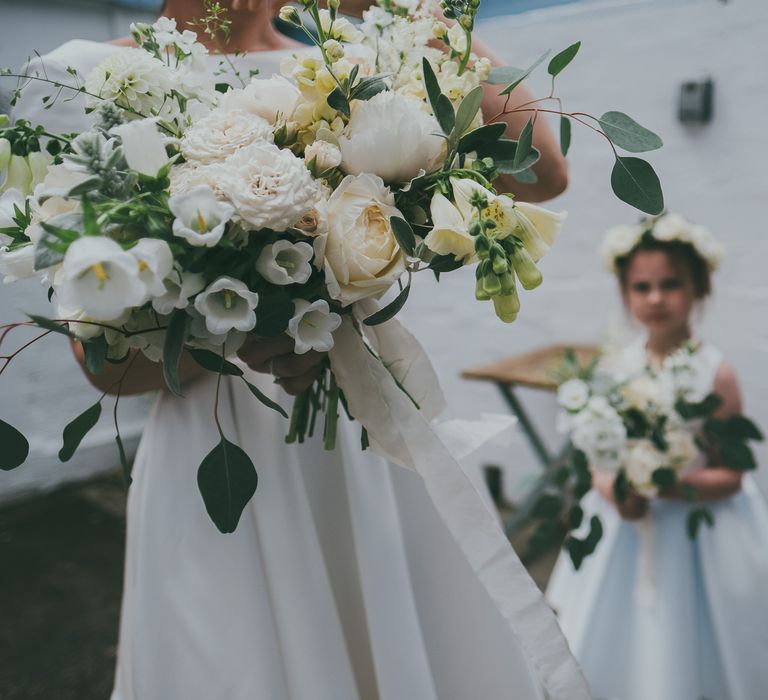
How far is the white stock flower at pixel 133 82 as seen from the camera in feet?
2.30

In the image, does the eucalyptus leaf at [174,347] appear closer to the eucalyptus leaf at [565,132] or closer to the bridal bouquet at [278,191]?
the bridal bouquet at [278,191]

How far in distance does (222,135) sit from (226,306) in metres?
0.16

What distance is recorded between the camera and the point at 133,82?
703 millimetres

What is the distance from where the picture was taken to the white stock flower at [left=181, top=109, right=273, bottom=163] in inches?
25.3

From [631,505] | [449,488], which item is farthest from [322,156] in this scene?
[631,505]

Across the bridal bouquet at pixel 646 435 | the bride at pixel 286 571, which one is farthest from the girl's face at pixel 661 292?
the bride at pixel 286 571

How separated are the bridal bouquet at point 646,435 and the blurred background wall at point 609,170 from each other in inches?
17.8

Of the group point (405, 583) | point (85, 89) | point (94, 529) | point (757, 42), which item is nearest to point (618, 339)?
point (757, 42)

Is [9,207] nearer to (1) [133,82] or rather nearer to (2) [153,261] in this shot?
(1) [133,82]

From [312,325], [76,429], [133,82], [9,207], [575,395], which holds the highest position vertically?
[133,82]

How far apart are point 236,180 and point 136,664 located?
65cm

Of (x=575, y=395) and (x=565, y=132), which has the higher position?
(x=565, y=132)

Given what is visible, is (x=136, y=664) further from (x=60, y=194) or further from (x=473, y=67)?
(x=473, y=67)

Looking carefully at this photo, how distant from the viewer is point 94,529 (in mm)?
3705
